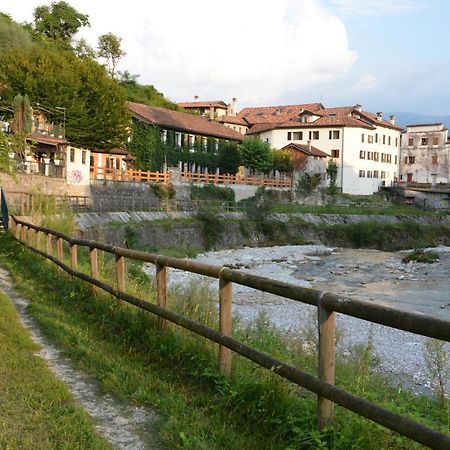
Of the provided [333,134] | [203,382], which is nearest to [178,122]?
[333,134]

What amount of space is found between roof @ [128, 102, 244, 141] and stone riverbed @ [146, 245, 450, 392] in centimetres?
2339

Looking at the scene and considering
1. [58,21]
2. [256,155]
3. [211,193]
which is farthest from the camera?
[58,21]

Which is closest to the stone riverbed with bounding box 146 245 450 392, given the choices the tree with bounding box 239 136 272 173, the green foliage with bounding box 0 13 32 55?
the tree with bounding box 239 136 272 173

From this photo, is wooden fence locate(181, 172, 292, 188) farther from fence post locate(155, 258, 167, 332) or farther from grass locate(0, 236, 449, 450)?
fence post locate(155, 258, 167, 332)

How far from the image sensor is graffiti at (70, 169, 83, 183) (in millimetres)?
40688

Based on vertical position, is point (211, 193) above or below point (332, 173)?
below

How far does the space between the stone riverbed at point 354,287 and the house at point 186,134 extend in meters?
22.6

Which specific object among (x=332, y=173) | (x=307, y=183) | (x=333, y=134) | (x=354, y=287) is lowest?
(x=354, y=287)

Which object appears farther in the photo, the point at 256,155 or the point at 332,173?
the point at 332,173

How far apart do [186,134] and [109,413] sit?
200 feet

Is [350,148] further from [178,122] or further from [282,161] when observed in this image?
[178,122]

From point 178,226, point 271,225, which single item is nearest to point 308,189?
point 271,225

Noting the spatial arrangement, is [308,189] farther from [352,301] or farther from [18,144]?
[352,301]

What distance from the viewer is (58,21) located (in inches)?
3152
